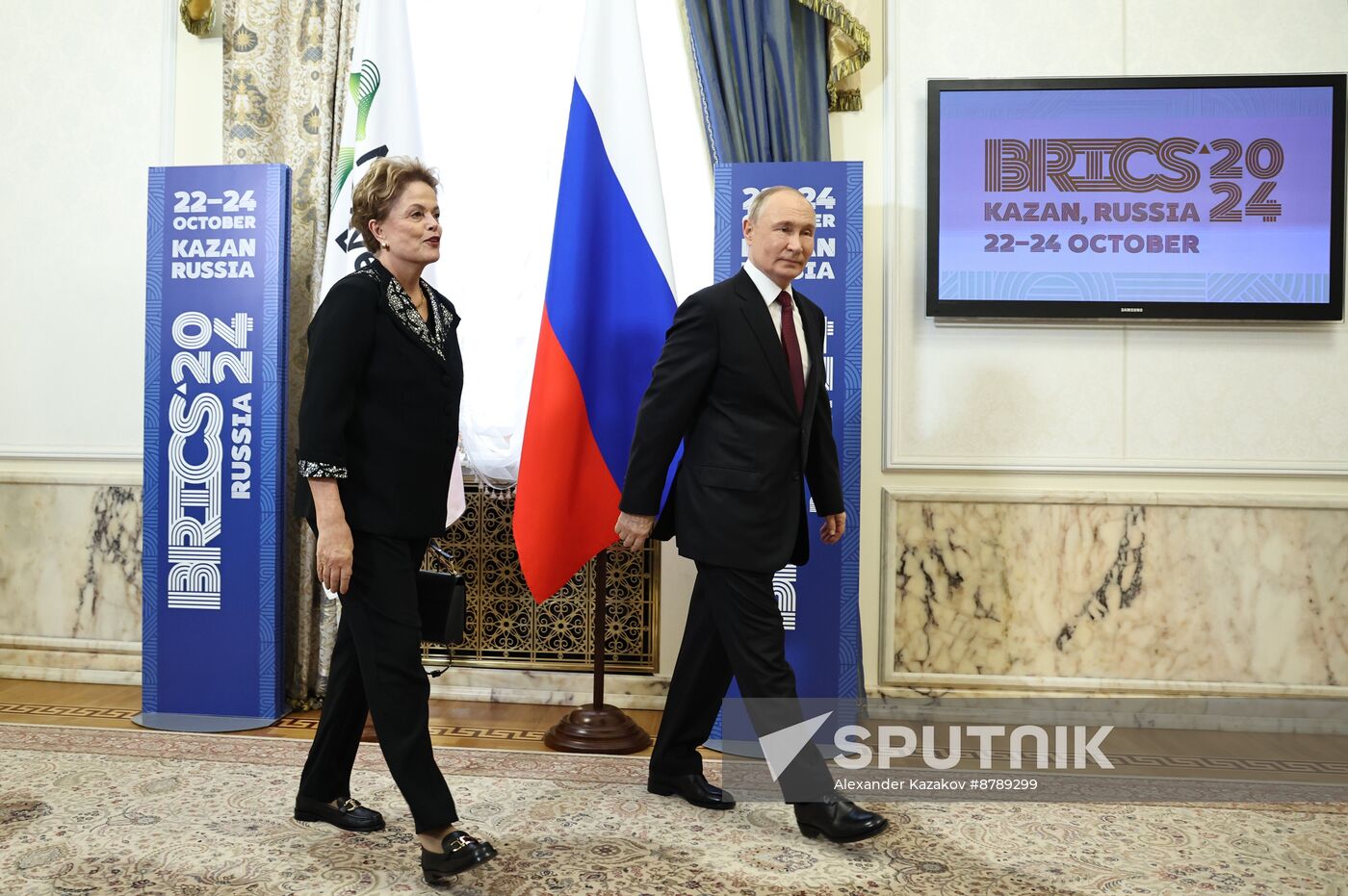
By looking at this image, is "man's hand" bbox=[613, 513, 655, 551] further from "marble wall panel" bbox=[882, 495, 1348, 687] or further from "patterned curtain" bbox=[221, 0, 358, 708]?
"patterned curtain" bbox=[221, 0, 358, 708]

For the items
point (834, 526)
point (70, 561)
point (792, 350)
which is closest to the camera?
point (792, 350)

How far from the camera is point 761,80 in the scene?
11.1 ft

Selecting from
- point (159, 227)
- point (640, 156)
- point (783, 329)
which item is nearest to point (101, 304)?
point (159, 227)

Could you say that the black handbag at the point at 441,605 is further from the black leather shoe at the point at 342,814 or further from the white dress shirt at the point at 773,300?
the white dress shirt at the point at 773,300

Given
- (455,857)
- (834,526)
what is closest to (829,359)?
(834,526)

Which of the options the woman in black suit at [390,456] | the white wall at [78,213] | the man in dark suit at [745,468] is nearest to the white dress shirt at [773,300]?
the man in dark suit at [745,468]

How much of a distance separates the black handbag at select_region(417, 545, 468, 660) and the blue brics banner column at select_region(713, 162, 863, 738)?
122 cm

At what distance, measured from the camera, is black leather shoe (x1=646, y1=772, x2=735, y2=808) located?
2.48 m

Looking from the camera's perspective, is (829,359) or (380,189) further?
(829,359)

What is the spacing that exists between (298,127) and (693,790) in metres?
2.66

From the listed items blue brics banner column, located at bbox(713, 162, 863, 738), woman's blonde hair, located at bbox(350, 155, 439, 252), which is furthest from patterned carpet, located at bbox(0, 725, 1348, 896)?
woman's blonde hair, located at bbox(350, 155, 439, 252)

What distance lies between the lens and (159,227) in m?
3.31

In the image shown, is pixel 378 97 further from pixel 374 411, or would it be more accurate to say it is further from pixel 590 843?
pixel 590 843
